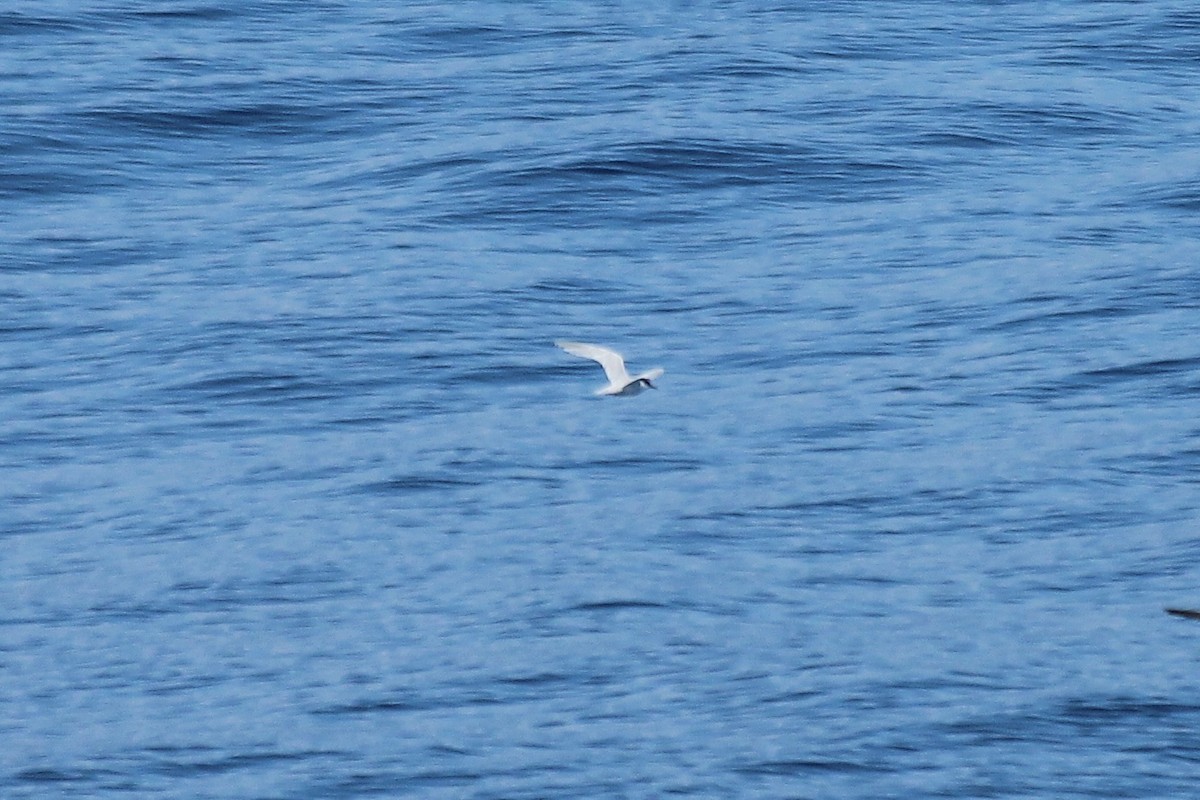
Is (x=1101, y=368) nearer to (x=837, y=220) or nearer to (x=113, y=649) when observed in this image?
(x=837, y=220)

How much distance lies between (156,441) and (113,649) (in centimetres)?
365

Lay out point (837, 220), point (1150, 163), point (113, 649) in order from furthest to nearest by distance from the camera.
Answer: point (1150, 163) → point (837, 220) → point (113, 649)

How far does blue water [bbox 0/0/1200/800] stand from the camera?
55.5ft

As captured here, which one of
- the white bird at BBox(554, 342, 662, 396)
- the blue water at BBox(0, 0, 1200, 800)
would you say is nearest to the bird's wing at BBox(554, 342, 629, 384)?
the white bird at BBox(554, 342, 662, 396)

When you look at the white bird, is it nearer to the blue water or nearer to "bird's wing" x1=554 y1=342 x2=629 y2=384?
"bird's wing" x1=554 y1=342 x2=629 y2=384

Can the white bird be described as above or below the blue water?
above

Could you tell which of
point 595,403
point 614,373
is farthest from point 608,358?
point 595,403

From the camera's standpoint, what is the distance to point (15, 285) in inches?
967

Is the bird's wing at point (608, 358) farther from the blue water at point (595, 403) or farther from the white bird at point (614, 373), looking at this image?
the blue water at point (595, 403)

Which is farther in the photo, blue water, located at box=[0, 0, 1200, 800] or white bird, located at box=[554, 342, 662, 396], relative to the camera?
blue water, located at box=[0, 0, 1200, 800]

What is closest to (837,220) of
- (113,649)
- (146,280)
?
(146,280)

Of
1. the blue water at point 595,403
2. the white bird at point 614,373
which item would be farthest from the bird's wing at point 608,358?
the blue water at point 595,403

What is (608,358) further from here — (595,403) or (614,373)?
(595,403)

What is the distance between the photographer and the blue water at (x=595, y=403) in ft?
55.5
